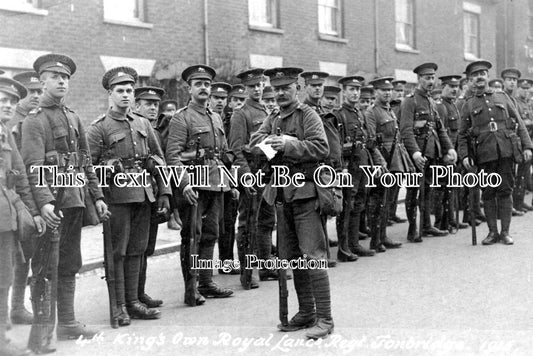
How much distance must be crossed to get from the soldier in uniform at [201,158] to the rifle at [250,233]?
316mm

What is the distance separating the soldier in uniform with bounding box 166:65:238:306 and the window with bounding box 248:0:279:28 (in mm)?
6646

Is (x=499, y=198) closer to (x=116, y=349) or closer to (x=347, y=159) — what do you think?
(x=347, y=159)

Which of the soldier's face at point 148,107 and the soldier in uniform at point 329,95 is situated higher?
the soldier in uniform at point 329,95

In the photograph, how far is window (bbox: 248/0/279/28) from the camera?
1307 cm

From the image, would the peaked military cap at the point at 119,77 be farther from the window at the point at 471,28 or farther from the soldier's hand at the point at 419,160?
the window at the point at 471,28

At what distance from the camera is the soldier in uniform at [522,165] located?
453 inches

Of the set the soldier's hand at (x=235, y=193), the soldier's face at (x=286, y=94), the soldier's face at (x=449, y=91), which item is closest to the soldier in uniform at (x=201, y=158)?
the soldier's hand at (x=235, y=193)

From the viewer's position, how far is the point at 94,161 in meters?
5.87

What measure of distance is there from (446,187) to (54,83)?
268 inches

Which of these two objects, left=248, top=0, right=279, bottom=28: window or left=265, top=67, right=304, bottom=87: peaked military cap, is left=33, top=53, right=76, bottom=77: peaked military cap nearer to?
left=265, top=67, right=304, bottom=87: peaked military cap

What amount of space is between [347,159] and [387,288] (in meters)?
2.55

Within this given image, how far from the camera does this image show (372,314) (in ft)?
18.6

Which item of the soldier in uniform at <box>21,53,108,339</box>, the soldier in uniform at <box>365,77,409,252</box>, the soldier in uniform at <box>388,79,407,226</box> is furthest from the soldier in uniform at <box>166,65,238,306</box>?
the soldier in uniform at <box>388,79,407,226</box>

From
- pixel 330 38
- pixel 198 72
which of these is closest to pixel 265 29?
pixel 330 38
